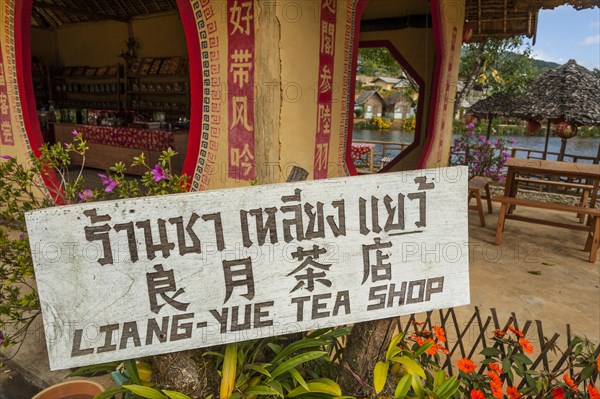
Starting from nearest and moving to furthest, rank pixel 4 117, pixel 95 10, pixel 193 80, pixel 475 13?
pixel 193 80 → pixel 4 117 → pixel 475 13 → pixel 95 10

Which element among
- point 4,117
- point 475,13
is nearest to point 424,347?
point 4,117

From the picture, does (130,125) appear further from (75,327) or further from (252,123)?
(75,327)

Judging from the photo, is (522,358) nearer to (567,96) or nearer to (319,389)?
(319,389)

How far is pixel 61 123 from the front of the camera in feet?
25.5

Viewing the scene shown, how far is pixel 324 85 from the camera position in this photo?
10.6 feet

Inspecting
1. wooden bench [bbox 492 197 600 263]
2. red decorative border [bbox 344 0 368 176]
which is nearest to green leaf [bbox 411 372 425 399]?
red decorative border [bbox 344 0 368 176]

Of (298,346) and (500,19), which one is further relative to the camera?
(500,19)

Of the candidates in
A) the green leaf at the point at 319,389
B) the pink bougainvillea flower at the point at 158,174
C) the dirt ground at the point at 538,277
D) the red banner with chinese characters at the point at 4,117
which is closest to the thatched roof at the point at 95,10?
the red banner with chinese characters at the point at 4,117

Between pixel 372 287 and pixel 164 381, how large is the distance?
839 millimetres

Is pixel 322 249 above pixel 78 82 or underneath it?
underneath

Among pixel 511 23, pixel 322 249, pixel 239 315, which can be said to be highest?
pixel 511 23

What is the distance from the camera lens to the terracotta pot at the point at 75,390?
5.74ft

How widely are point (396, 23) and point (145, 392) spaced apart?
21.4 feet

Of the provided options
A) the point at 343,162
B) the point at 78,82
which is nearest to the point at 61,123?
the point at 78,82
